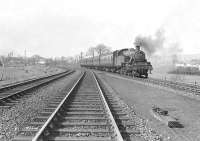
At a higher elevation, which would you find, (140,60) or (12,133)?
(140,60)

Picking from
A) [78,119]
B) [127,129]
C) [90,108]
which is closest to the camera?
[127,129]

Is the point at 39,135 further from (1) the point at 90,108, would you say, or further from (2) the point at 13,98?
(2) the point at 13,98

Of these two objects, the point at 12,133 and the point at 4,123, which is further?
the point at 4,123

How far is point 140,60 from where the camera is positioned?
3005cm

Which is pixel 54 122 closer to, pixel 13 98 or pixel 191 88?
pixel 13 98

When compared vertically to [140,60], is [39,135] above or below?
below

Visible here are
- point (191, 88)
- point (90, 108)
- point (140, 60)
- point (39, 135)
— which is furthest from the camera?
point (140, 60)

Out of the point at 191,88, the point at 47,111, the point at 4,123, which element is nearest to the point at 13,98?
the point at 47,111

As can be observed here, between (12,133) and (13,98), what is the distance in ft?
21.3

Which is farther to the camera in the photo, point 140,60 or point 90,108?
point 140,60

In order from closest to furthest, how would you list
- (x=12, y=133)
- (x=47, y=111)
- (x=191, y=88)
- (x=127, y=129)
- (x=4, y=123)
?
(x=12, y=133) → (x=127, y=129) → (x=4, y=123) → (x=47, y=111) → (x=191, y=88)

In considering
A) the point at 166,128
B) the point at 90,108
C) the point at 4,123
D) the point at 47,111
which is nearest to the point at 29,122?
the point at 4,123

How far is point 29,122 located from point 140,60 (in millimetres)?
23739

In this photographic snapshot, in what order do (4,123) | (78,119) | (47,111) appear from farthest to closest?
(47,111) → (78,119) → (4,123)
